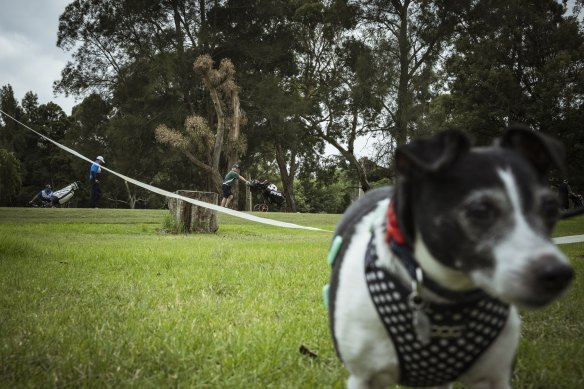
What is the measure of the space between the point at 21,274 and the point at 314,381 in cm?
420

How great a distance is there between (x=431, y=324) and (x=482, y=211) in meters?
0.45

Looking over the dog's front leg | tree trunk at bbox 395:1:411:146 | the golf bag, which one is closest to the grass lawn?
the dog's front leg

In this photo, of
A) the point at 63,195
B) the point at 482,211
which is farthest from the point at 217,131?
the point at 482,211

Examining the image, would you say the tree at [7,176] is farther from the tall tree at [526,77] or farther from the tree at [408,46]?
the tall tree at [526,77]

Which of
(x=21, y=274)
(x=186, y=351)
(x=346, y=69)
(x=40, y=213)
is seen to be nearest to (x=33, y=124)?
(x=346, y=69)

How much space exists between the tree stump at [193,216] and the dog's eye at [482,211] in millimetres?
10614

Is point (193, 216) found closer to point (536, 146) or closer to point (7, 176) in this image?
point (536, 146)

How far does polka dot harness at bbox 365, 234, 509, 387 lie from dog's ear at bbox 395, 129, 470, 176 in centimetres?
35

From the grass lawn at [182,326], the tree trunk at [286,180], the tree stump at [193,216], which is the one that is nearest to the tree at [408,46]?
the tree trunk at [286,180]

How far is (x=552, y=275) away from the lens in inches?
48.0

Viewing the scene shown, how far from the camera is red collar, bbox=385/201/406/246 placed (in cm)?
151

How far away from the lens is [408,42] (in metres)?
28.6

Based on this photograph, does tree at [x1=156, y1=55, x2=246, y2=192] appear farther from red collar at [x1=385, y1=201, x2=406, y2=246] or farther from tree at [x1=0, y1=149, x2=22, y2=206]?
red collar at [x1=385, y1=201, x2=406, y2=246]

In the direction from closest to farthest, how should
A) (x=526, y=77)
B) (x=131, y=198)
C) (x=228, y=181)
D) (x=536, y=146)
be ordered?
(x=536, y=146) → (x=228, y=181) → (x=526, y=77) → (x=131, y=198)
